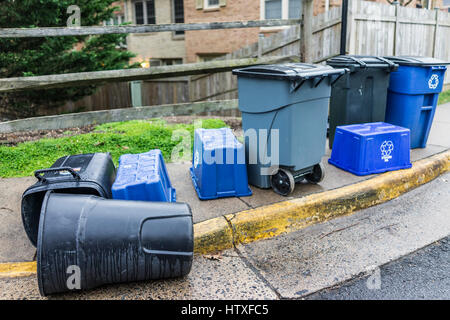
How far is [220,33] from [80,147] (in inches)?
431

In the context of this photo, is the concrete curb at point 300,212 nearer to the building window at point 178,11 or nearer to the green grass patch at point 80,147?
the green grass patch at point 80,147

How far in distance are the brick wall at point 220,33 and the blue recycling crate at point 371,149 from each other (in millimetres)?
10018

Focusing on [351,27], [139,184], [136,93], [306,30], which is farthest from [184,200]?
[136,93]

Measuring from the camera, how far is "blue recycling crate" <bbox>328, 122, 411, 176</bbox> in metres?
4.28

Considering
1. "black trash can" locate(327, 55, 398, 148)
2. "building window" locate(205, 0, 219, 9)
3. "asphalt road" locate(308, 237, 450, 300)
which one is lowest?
"asphalt road" locate(308, 237, 450, 300)

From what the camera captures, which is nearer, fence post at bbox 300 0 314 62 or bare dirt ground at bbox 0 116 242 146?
fence post at bbox 300 0 314 62

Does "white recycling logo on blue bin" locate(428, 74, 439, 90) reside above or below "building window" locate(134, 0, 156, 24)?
below

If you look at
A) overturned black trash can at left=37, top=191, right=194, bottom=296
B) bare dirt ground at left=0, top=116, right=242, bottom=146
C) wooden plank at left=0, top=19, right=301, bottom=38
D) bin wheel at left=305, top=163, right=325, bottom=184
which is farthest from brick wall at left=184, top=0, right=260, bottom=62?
overturned black trash can at left=37, top=191, right=194, bottom=296

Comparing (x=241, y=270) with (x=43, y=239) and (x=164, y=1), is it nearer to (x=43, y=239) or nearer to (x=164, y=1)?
(x=43, y=239)

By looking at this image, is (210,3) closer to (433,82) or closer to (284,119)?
(433,82)

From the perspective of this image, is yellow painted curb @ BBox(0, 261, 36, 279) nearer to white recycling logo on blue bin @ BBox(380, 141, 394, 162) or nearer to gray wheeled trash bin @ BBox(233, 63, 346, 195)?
gray wheeled trash bin @ BBox(233, 63, 346, 195)

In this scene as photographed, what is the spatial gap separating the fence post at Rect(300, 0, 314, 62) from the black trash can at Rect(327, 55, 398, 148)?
1.02 metres
